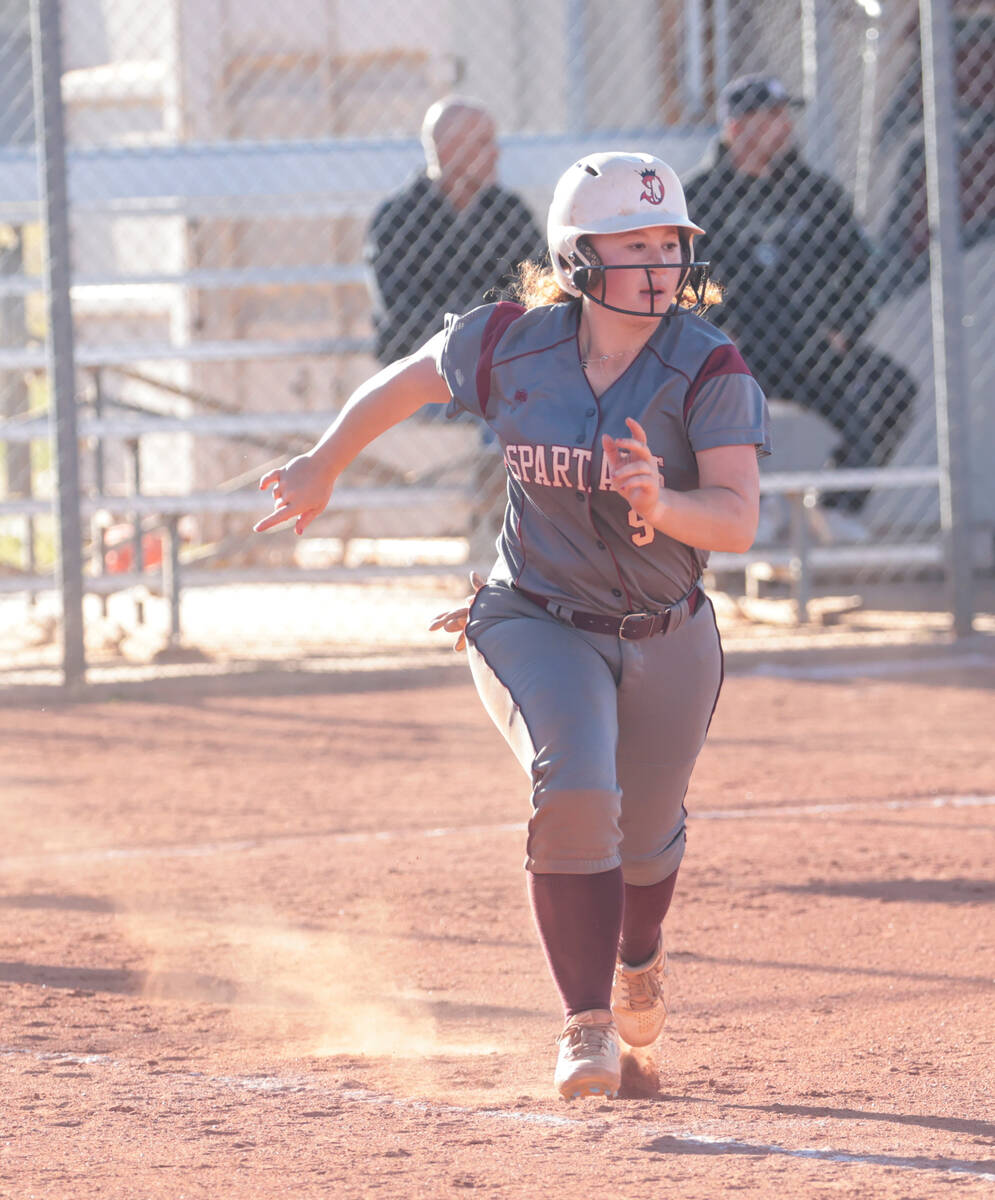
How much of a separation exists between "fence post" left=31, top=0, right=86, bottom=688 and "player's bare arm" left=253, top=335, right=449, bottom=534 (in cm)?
467

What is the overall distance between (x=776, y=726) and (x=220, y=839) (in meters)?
2.52

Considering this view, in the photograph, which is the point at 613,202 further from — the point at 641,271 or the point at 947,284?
the point at 947,284

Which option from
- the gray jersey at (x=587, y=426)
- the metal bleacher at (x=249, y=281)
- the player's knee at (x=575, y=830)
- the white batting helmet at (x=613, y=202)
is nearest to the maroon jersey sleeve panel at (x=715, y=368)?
the gray jersey at (x=587, y=426)

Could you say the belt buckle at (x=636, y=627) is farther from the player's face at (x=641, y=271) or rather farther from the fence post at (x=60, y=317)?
the fence post at (x=60, y=317)

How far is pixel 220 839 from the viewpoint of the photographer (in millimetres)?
5555

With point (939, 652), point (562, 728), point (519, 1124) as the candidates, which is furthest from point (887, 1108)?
point (939, 652)

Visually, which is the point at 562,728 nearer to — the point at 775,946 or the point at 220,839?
the point at 775,946

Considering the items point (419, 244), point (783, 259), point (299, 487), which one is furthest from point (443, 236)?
point (299, 487)

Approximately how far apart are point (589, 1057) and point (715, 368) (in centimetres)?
125

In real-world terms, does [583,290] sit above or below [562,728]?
above

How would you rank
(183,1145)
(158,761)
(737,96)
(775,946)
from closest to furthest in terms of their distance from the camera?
(183,1145)
(775,946)
(158,761)
(737,96)

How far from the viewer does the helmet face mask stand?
126 inches

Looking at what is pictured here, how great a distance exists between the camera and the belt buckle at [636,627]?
328 cm

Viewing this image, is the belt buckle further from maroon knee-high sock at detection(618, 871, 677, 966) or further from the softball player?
maroon knee-high sock at detection(618, 871, 677, 966)
